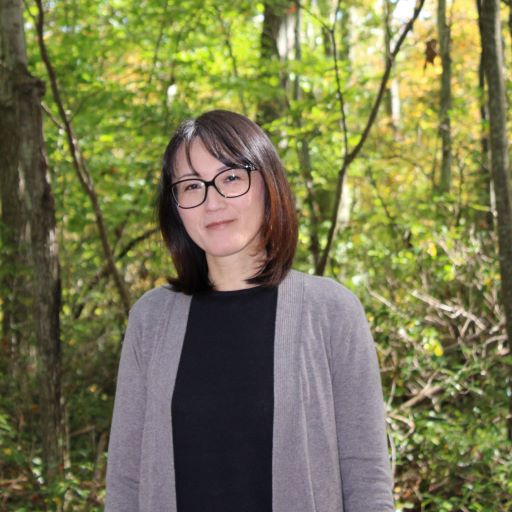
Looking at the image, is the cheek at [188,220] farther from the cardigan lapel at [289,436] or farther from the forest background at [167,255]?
the forest background at [167,255]

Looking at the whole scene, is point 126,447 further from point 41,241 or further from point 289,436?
point 41,241

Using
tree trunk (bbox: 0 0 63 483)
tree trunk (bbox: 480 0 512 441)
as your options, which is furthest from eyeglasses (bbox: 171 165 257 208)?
tree trunk (bbox: 480 0 512 441)

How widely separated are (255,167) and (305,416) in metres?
0.66

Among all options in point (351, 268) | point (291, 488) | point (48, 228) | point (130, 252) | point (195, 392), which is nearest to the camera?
point (291, 488)

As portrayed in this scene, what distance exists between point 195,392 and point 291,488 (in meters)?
0.35

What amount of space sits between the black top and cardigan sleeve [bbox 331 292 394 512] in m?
0.18

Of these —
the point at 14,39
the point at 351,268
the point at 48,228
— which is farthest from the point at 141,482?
the point at 351,268

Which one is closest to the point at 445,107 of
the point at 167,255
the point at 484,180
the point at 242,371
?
the point at 484,180

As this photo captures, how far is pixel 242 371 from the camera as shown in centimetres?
188

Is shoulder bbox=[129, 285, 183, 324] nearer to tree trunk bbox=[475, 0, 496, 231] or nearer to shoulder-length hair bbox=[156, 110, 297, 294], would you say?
shoulder-length hair bbox=[156, 110, 297, 294]

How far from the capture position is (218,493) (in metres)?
1.82

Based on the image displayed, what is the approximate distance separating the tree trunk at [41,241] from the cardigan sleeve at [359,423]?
2.43 m

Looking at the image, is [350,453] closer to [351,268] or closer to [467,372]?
[467,372]

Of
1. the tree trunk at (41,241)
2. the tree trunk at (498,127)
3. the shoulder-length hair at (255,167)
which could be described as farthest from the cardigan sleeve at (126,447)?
the tree trunk at (498,127)
